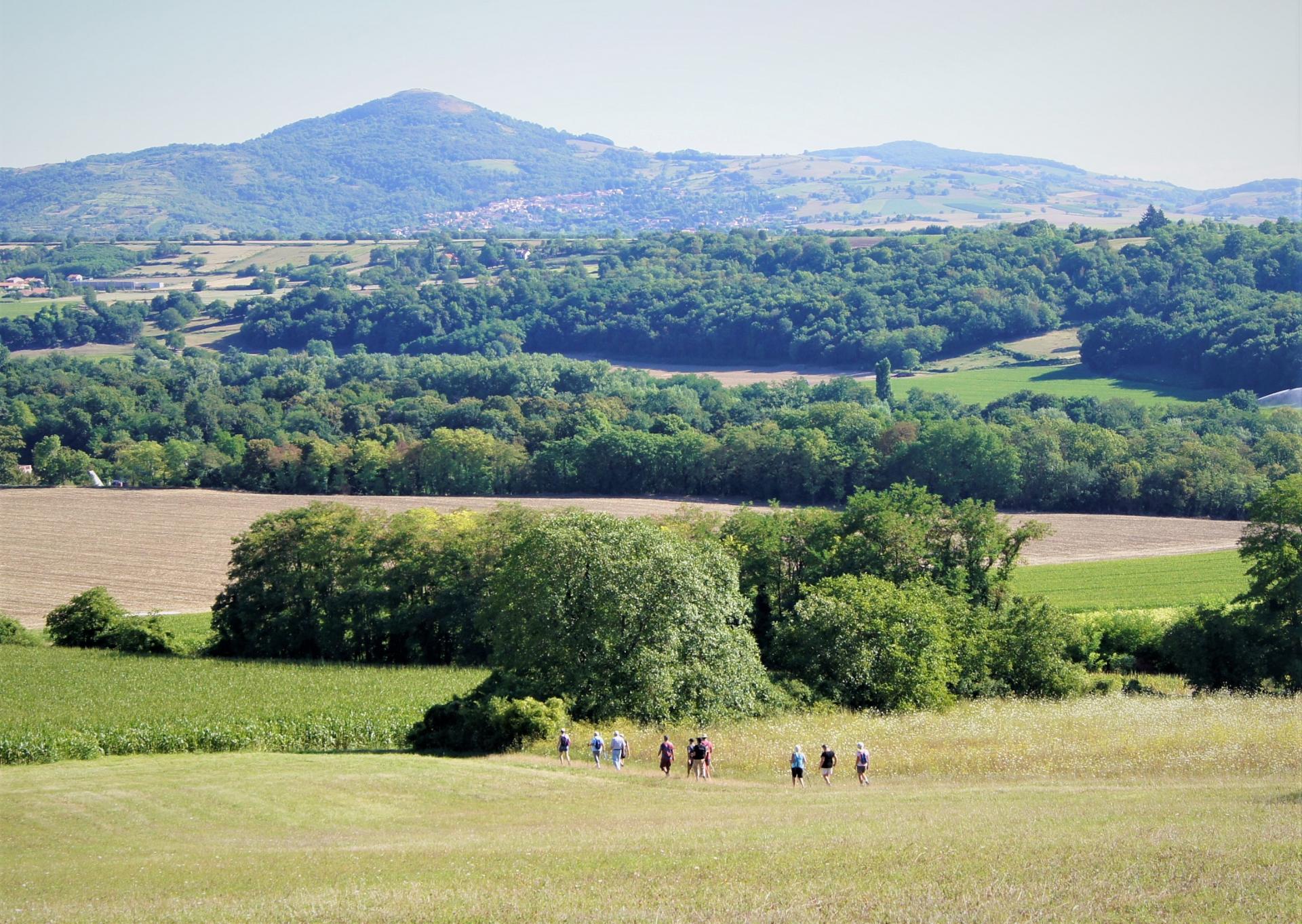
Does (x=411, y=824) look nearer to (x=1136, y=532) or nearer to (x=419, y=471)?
(x=1136, y=532)

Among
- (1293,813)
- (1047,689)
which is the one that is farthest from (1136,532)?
(1293,813)

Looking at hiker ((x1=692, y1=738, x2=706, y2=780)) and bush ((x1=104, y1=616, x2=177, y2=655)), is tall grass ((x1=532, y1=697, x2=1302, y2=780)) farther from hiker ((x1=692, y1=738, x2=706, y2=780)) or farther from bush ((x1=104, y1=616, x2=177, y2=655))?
bush ((x1=104, y1=616, x2=177, y2=655))

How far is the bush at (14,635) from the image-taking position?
57250 millimetres

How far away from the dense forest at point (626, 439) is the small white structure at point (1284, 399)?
2.77m

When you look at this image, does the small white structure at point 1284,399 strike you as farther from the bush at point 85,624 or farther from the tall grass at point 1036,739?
the bush at point 85,624

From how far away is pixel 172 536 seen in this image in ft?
275

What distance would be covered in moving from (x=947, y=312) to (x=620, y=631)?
128 meters

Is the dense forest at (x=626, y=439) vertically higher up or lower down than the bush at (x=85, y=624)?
higher up

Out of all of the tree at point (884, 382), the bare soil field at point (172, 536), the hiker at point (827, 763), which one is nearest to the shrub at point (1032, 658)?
the hiker at point (827, 763)

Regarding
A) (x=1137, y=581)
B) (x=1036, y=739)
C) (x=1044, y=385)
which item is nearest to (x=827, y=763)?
(x=1036, y=739)

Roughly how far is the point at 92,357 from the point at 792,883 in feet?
557

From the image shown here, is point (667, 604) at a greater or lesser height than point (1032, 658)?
greater

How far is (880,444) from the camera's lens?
92.7 meters

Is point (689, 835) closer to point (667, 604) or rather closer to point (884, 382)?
point (667, 604)
